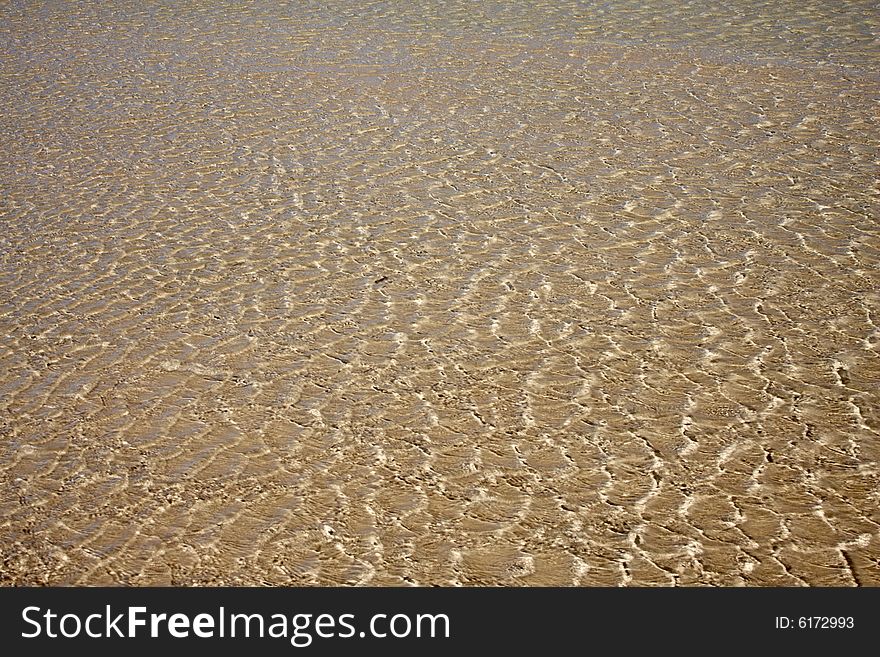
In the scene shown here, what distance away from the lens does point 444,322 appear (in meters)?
2.75

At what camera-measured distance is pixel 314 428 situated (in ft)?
7.51

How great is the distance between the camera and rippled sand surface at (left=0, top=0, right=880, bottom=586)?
195 cm

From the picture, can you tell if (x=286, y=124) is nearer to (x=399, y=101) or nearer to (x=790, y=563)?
(x=399, y=101)

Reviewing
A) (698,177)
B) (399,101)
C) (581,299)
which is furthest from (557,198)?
(399,101)

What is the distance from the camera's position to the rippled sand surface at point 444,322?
1947mm

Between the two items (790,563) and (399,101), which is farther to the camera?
(399,101)

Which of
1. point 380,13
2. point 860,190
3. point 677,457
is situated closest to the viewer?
point 677,457

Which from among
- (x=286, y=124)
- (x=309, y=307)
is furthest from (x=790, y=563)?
(x=286, y=124)
